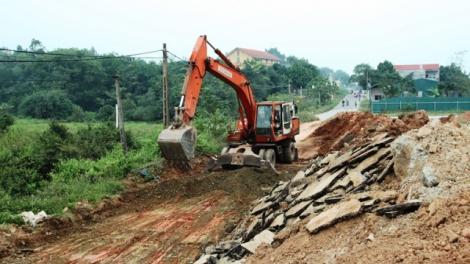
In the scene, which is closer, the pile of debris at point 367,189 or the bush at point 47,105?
the pile of debris at point 367,189

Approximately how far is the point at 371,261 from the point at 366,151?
4513mm

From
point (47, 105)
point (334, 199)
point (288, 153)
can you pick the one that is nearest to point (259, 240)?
point (334, 199)

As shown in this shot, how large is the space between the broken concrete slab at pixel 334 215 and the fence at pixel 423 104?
3774cm

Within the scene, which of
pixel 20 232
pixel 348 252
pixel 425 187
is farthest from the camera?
pixel 20 232

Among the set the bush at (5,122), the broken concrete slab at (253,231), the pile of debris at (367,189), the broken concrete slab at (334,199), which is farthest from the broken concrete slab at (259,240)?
the bush at (5,122)

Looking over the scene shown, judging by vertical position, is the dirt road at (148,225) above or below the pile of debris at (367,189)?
below

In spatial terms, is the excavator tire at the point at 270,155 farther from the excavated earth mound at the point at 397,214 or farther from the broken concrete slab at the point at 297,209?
the broken concrete slab at the point at 297,209

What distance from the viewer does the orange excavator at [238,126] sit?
35.2 feet

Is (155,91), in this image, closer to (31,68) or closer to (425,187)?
(31,68)

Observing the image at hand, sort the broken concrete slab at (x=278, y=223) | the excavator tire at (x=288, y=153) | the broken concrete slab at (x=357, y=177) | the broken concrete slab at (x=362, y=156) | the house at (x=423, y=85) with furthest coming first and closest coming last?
1. the house at (x=423, y=85)
2. the excavator tire at (x=288, y=153)
3. the broken concrete slab at (x=362, y=156)
4. the broken concrete slab at (x=357, y=177)
5. the broken concrete slab at (x=278, y=223)

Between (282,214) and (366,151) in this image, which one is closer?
(282,214)

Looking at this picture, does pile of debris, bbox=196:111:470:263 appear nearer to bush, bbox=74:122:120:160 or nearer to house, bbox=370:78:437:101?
bush, bbox=74:122:120:160

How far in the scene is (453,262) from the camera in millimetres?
3895

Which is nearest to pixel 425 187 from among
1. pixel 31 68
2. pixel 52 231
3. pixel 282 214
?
A: pixel 282 214
